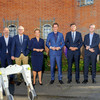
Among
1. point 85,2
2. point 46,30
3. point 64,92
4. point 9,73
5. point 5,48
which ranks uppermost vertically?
point 85,2

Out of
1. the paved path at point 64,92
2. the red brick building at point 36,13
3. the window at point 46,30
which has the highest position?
the red brick building at point 36,13

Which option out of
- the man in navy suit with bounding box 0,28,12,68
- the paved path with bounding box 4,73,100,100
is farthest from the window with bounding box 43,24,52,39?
the paved path with bounding box 4,73,100,100

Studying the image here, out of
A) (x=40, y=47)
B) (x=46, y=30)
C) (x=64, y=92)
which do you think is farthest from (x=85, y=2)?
(x=64, y=92)

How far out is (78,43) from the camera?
6277 millimetres

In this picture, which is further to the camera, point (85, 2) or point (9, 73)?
point (85, 2)

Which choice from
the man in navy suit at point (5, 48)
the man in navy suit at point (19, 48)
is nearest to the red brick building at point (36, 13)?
the man in navy suit at point (5, 48)

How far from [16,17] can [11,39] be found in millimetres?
9125

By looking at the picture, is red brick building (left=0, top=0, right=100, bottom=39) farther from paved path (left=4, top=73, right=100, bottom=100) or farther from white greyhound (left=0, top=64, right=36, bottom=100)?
white greyhound (left=0, top=64, right=36, bottom=100)

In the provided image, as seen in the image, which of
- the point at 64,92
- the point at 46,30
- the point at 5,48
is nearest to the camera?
the point at 64,92

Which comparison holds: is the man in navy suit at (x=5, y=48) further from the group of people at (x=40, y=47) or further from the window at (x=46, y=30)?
the window at (x=46, y=30)

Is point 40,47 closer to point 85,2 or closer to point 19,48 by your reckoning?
point 19,48

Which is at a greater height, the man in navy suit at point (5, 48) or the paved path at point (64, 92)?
the man in navy suit at point (5, 48)

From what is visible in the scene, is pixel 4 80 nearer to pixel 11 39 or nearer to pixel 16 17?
pixel 11 39

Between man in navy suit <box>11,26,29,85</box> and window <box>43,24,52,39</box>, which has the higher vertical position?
window <box>43,24,52,39</box>
